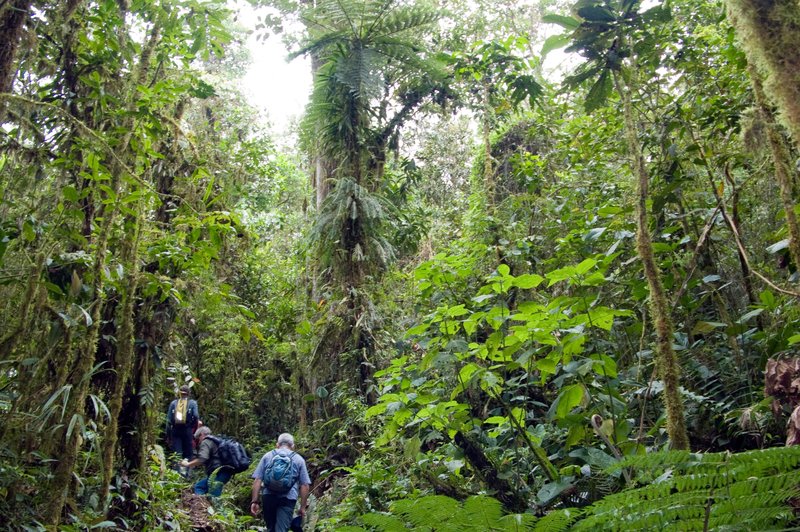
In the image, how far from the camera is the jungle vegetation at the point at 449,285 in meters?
2.65

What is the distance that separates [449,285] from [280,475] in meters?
2.78

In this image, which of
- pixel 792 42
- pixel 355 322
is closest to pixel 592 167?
pixel 355 322

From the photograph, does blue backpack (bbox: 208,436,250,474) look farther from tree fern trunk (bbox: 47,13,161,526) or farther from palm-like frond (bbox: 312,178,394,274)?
tree fern trunk (bbox: 47,13,161,526)

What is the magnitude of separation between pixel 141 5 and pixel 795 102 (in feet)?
12.7

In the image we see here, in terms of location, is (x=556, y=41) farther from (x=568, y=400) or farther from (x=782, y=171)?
(x=568, y=400)

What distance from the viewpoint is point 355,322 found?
764cm

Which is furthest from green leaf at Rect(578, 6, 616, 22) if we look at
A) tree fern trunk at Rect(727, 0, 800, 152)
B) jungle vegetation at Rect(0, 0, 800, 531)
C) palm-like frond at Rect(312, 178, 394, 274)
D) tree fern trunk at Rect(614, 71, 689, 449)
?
palm-like frond at Rect(312, 178, 394, 274)

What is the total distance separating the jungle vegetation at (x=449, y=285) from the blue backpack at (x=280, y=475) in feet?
1.76

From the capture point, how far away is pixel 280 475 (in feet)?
19.1

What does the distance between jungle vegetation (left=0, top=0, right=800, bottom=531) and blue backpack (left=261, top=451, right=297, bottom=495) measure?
Answer: 536mm

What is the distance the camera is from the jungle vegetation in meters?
2.65

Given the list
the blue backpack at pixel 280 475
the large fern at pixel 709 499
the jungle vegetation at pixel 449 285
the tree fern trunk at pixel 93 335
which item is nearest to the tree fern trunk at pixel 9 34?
the jungle vegetation at pixel 449 285

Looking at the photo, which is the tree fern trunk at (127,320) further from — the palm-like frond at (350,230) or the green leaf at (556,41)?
the palm-like frond at (350,230)

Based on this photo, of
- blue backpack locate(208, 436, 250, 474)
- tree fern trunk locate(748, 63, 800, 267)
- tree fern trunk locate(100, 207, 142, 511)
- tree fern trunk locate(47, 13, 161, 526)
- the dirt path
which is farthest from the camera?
blue backpack locate(208, 436, 250, 474)
